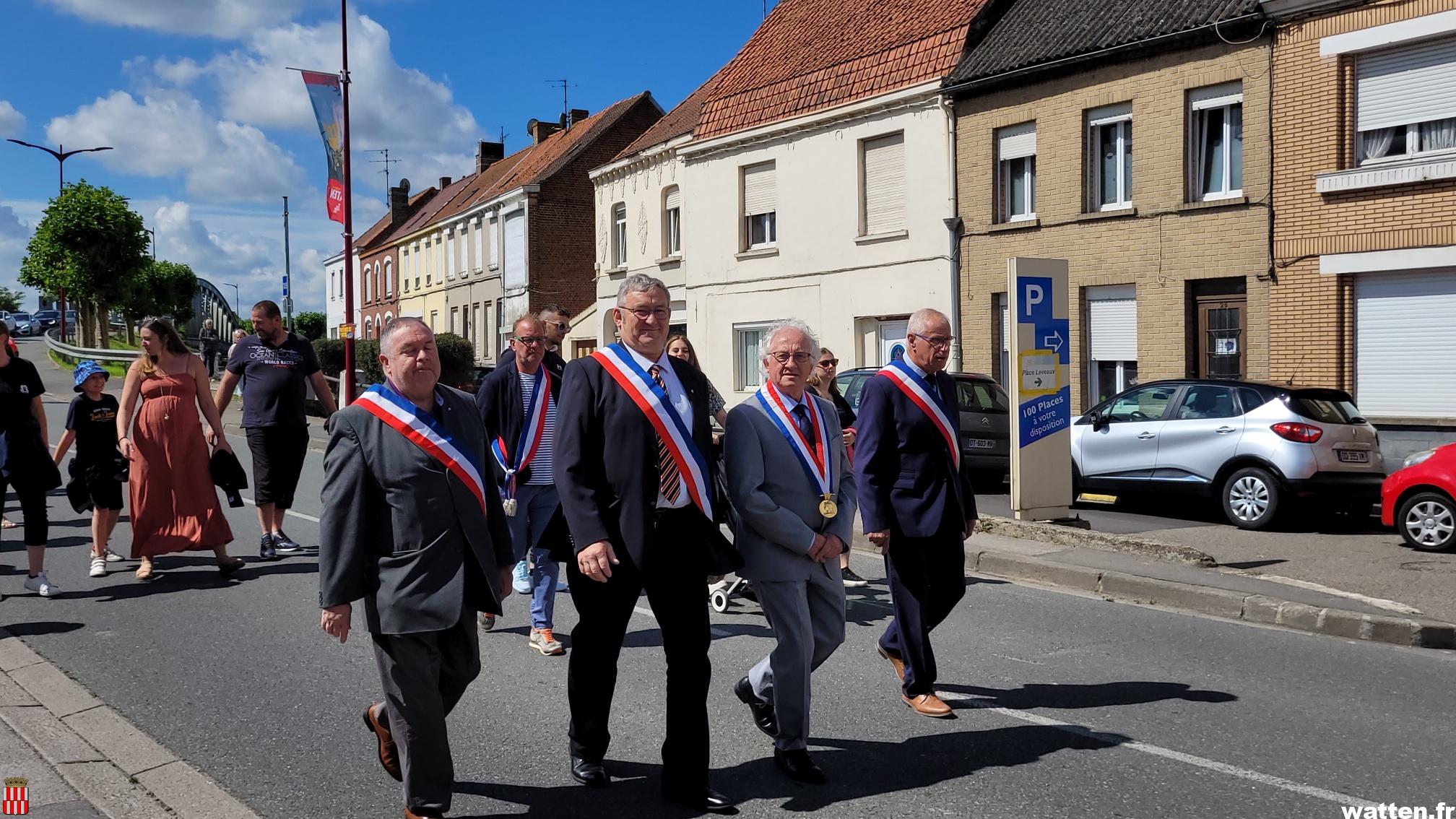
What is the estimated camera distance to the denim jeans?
7.07 metres

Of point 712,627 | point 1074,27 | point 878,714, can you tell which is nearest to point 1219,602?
point 712,627

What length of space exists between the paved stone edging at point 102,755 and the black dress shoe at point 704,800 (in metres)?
1.52

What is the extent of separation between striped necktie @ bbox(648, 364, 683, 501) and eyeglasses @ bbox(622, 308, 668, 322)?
19 centimetres

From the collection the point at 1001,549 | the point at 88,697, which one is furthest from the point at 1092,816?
the point at 1001,549

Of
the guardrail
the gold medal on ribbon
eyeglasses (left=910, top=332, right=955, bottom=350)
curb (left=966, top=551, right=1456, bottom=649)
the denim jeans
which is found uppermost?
the guardrail

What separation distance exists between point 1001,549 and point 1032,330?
2.52 m

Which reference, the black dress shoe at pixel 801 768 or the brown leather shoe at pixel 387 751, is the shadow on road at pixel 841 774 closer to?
the black dress shoe at pixel 801 768

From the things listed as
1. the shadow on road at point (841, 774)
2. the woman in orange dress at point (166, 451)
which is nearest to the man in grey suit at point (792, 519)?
the shadow on road at point (841, 774)

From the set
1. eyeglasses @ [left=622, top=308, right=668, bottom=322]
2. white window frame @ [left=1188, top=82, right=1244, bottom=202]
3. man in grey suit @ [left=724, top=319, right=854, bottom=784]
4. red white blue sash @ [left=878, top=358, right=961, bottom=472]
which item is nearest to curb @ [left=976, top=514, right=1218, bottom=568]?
red white blue sash @ [left=878, top=358, right=961, bottom=472]

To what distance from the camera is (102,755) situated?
5156mm

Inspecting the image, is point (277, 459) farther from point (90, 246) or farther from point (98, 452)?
point (90, 246)

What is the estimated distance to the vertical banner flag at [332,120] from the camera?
920 inches

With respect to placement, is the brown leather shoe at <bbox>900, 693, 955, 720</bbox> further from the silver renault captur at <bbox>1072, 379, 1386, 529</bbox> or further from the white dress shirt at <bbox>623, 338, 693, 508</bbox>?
the silver renault captur at <bbox>1072, 379, 1386, 529</bbox>

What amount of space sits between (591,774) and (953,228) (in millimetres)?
18643
